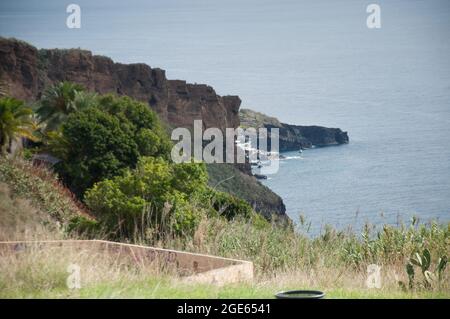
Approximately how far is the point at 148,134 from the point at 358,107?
257ft

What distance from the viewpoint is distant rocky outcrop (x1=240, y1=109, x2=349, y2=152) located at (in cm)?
11012

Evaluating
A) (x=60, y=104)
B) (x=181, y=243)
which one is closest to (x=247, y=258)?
(x=181, y=243)

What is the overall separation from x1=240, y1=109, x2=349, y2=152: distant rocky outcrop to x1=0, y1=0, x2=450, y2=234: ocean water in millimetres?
1352

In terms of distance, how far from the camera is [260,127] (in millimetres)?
110062

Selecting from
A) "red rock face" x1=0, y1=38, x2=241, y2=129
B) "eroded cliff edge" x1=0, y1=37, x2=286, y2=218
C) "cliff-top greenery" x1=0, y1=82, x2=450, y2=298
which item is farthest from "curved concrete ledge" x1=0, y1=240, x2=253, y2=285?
"red rock face" x1=0, y1=38, x2=241, y2=129

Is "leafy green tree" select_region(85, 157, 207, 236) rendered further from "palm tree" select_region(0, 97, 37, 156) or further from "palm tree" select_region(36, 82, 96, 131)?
"palm tree" select_region(36, 82, 96, 131)

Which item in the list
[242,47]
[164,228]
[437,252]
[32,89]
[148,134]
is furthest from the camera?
[242,47]

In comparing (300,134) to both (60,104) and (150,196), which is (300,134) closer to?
(60,104)

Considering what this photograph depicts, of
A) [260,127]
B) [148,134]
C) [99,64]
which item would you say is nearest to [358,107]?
[260,127]

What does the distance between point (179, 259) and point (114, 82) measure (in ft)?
302

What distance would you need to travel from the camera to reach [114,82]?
98.6 metres

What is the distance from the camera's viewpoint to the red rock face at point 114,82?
86312mm

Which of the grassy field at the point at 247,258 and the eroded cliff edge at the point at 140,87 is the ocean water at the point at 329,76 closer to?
the eroded cliff edge at the point at 140,87

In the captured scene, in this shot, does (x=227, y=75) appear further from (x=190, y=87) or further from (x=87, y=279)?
(x=87, y=279)
